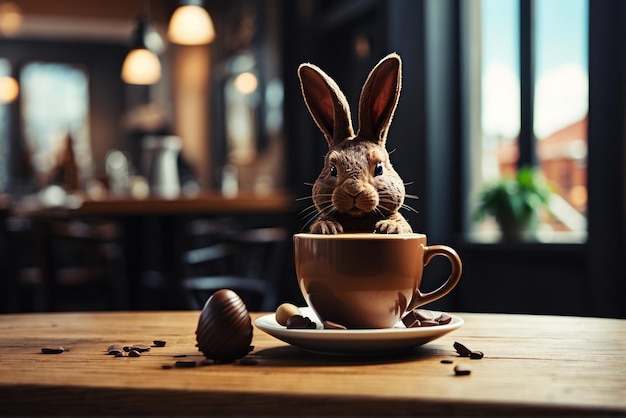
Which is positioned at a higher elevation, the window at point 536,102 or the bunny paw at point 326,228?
the window at point 536,102

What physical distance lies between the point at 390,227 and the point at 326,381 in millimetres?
243

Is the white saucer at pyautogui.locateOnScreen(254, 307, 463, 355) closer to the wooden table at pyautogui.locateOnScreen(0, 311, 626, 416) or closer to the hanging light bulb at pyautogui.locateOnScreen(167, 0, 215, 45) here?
the wooden table at pyautogui.locateOnScreen(0, 311, 626, 416)

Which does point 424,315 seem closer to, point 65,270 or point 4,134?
point 65,270

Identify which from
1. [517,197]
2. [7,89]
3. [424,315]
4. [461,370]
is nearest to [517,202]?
[517,197]

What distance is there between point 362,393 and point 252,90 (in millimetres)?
6298

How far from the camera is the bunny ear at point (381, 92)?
799mm

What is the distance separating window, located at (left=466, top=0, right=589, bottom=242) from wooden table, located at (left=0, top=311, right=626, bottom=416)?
2.23 m

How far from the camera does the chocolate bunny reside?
0.80 m

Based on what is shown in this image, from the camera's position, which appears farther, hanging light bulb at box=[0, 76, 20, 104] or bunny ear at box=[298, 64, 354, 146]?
hanging light bulb at box=[0, 76, 20, 104]

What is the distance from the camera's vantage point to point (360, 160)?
81 centimetres

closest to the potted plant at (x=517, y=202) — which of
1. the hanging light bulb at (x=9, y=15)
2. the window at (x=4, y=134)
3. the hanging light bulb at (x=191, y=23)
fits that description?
the hanging light bulb at (x=191, y=23)

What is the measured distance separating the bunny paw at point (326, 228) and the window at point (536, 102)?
215 cm

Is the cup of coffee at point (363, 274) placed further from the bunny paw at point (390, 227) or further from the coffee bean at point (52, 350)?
the coffee bean at point (52, 350)

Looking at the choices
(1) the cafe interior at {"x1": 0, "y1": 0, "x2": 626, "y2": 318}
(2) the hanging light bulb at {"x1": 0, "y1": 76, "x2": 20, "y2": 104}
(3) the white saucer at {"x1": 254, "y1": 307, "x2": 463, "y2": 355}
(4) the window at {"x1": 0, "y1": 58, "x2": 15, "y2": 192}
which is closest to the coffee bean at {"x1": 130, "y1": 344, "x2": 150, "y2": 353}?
(3) the white saucer at {"x1": 254, "y1": 307, "x2": 463, "y2": 355}
